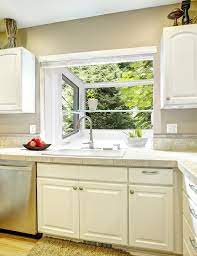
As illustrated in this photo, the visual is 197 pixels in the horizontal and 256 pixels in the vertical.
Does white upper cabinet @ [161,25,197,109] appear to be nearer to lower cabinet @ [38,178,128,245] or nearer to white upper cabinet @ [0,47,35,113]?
lower cabinet @ [38,178,128,245]

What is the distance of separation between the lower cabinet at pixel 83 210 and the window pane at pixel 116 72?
1.61m

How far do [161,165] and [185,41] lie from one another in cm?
118

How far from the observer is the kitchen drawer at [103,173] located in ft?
6.10

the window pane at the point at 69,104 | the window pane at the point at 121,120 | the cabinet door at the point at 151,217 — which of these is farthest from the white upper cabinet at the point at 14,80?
the cabinet door at the point at 151,217

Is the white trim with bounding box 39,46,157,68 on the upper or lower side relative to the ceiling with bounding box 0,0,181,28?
lower

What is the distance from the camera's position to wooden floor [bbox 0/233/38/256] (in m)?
1.97

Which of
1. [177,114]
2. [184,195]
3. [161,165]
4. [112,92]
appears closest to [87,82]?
[112,92]

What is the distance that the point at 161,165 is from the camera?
69.2 inches

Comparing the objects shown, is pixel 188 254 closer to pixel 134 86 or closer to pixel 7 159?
pixel 7 159

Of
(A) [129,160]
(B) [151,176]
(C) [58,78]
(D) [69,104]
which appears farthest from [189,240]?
(C) [58,78]

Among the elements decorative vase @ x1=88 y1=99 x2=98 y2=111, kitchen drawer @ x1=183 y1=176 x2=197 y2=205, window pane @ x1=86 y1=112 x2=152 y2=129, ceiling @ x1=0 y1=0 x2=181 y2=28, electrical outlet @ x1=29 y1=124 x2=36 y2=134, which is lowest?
kitchen drawer @ x1=183 y1=176 x2=197 y2=205

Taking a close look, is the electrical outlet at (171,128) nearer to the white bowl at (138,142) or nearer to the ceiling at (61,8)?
the white bowl at (138,142)

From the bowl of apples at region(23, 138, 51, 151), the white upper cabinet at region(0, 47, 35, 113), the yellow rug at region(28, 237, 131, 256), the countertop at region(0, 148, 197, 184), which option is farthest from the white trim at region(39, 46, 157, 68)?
the yellow rug at region(28, 237, 131, 256)

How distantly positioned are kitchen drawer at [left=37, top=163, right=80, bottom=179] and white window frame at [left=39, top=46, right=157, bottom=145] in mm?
813
